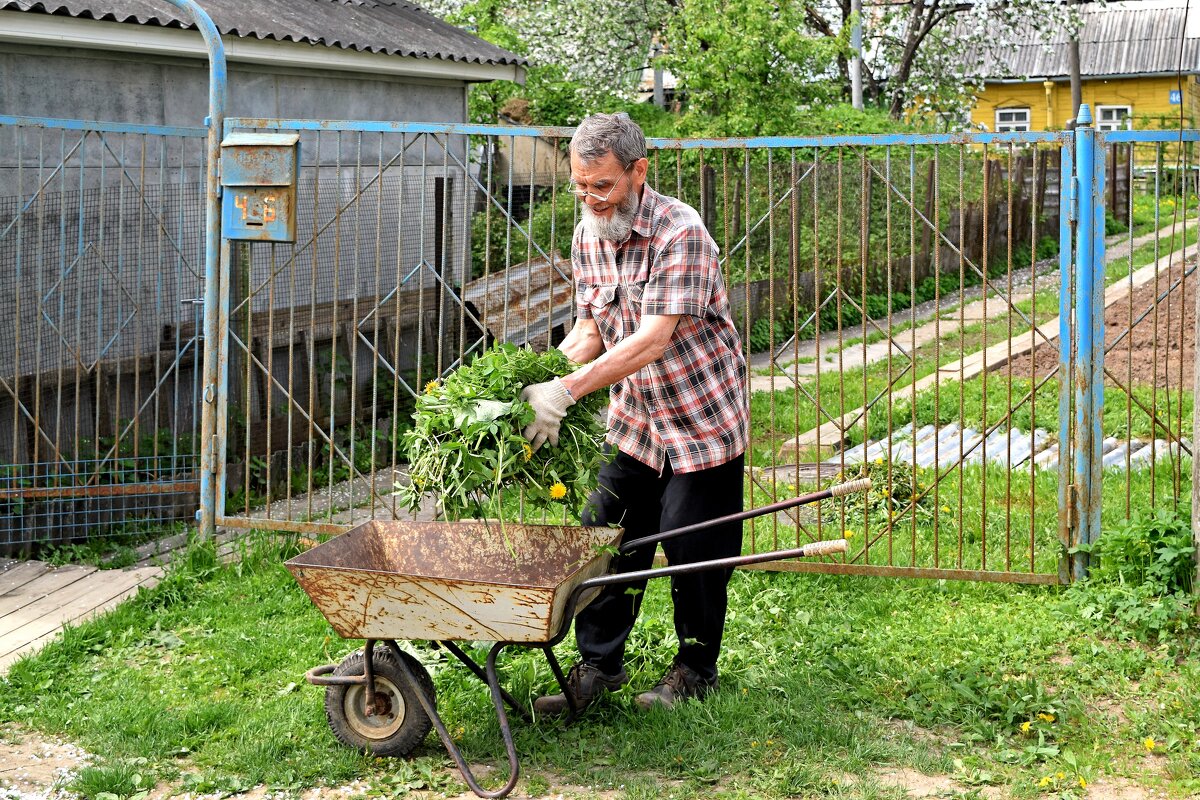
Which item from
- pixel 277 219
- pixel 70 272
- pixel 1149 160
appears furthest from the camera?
pixel 1149 160

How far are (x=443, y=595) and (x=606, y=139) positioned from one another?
1536 millimetres

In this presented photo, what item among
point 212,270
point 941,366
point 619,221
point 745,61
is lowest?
point 941,366

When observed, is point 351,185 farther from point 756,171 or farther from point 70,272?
point 756,171

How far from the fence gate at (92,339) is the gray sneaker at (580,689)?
328cm

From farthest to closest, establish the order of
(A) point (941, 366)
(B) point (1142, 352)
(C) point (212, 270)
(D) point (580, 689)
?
1. (B) point (1142, 352)
2. (A) point (941, 366)
3. (C) point (212, 270)
4. (D) point (580, 689)

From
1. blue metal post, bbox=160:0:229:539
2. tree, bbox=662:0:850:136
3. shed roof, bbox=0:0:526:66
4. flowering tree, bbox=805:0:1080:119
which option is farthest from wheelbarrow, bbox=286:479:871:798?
flowering tree, bbox=805:0:1080:119

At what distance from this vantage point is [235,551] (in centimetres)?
682

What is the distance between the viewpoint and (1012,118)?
124 ft

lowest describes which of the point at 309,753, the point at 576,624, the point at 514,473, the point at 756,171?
the point at 309,753

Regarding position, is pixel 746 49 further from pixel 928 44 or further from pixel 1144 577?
pixel 1144 577

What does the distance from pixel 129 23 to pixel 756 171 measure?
749 centimetres

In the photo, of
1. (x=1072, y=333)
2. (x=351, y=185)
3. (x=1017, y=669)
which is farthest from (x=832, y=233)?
(x=1017, y=669)

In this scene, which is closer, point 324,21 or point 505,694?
point 505,694

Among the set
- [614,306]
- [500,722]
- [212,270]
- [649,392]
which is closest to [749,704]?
[500,722]
